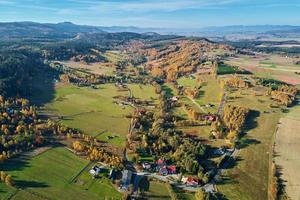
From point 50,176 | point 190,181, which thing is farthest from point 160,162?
point 50,176

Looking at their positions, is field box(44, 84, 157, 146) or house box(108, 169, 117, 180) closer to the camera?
house box(108, 169, 117, 180)

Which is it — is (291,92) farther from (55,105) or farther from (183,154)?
(55,105)

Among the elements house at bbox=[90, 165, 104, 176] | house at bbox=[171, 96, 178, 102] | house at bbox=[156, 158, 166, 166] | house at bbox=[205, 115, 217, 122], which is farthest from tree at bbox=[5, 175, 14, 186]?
house at bbox=[171, 96, 178, 102]

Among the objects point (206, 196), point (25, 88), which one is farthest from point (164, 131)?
point (25, 88)

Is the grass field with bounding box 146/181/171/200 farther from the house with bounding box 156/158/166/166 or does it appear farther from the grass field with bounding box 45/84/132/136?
the grass field with bounding box 45/84/132/136

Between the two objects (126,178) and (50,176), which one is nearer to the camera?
(126,178)

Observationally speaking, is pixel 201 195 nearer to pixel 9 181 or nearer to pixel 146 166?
→ pixel 146 166

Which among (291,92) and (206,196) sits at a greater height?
(291,92)
